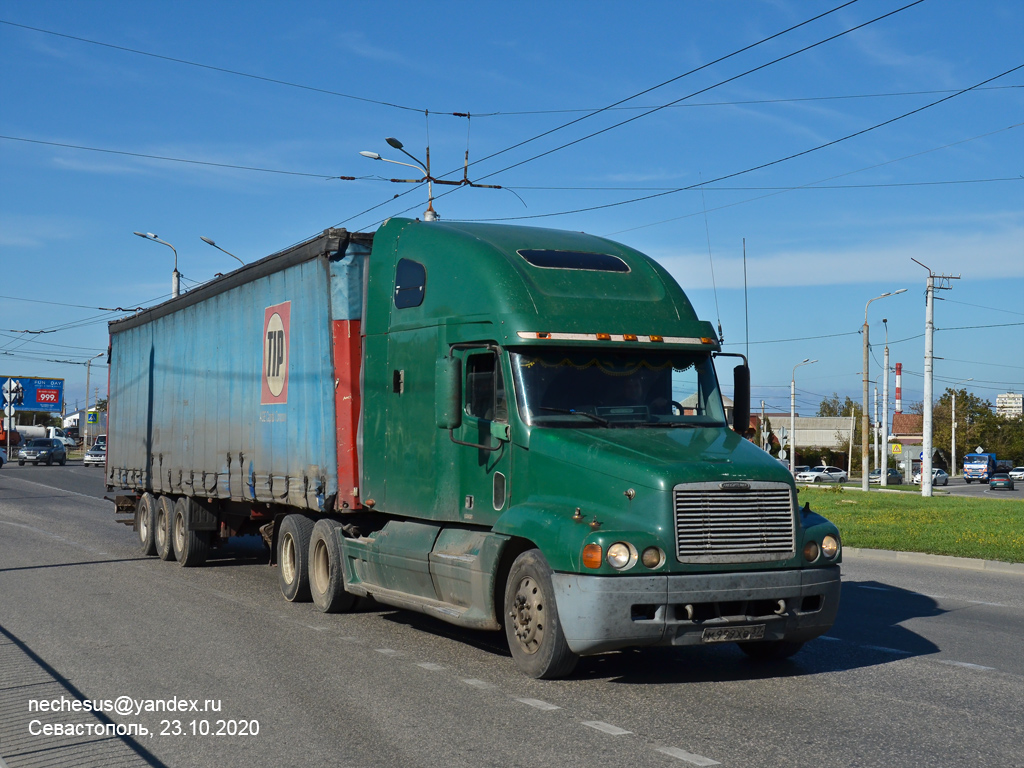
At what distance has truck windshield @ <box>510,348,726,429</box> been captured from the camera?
8.52 metres

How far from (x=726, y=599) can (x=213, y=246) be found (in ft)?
92.1

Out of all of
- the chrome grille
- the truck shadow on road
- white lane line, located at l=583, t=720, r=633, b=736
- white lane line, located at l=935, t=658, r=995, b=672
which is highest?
the chrome grille

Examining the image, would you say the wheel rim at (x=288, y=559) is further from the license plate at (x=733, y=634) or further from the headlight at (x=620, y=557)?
the license plate at (x=733, y=634)

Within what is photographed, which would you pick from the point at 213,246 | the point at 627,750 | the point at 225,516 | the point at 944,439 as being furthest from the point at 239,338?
the point at 944,439

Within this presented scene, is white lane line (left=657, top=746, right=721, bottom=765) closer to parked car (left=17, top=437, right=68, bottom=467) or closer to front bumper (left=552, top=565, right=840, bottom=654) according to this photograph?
front bumper (left=552, top=565, right=840, bottom=654)

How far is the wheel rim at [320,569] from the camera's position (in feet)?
37.7

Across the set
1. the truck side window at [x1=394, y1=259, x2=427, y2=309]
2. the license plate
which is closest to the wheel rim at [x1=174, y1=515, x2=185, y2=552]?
the truck side window at [x1=394, y1=259, x2=427, y2=309]

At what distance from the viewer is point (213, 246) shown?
108 ft

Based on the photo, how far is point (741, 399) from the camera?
372 inches

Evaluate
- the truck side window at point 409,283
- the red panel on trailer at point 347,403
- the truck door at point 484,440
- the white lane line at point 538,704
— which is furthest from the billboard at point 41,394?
the white lane line at point 538,704

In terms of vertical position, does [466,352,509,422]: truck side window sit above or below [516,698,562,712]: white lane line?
above

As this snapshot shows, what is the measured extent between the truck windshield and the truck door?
0.26 meters

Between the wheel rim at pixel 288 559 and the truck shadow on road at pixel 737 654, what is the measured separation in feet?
4.70

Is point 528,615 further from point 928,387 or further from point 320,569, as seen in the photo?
point 928,387
